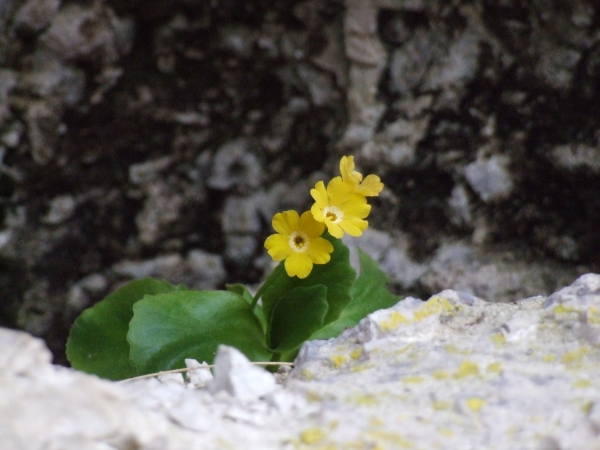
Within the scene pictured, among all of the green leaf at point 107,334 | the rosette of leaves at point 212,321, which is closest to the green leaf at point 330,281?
the rosette of leaves at point 212,321

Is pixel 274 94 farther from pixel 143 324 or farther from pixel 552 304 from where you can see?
pixel 552 304

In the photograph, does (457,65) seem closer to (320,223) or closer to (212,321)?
(320,223)

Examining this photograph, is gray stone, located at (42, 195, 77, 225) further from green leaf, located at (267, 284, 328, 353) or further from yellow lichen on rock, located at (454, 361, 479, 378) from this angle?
yellow lichen on rock, located at (454, 361, 479, 378)

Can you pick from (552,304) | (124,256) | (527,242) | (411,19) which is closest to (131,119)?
(124,256)

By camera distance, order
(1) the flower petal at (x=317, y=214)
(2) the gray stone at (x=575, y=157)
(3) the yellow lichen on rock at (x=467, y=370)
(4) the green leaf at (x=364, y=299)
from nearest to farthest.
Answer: (3) the yellow lichen on rock at (x=467, y=370)
(1) the flower petal at (x=317, y=214)
(4) the green leaf at (x=364, y=299)
(2) the gray stone at (x=575, y=157)

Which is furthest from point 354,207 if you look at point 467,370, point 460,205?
point 460,205

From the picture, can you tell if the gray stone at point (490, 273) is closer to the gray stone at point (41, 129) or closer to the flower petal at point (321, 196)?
the flower petal at point (321, 196)
